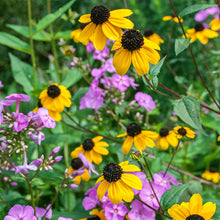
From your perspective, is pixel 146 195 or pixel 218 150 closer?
pixel 146 195

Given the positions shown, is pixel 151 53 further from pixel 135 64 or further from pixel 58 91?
pixel 58 91

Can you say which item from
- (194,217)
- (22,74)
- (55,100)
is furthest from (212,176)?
(22,74)

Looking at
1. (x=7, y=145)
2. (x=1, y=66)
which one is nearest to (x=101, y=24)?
(x=7, y=145)

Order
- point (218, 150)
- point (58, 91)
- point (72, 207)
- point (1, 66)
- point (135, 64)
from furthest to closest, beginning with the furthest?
point (1, 66), point (218, 150), point (72, 207), point (58, 91), point (135, 64)

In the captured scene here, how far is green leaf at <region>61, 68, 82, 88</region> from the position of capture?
1726mm

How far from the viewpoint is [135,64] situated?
2.74 feet

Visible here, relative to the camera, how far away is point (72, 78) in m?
1.75

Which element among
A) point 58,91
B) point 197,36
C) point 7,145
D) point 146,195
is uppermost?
point 197,36

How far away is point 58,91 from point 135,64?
1.49 ft

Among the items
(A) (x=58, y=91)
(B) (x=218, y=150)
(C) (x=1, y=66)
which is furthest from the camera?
(C) (x=1, y=66)

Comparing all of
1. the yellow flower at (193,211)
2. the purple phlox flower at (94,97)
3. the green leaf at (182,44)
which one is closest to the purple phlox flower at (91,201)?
the yellow flower at (193,211)

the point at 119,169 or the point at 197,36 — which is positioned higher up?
the point at 197,36

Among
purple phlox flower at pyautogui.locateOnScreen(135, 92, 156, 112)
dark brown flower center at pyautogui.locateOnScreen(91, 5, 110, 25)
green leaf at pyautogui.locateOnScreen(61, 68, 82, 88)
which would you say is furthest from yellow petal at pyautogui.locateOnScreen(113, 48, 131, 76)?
green leaf at pyautogui.locateOnScreen(61, 68, 82, 88)

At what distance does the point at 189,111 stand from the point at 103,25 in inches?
16.1
